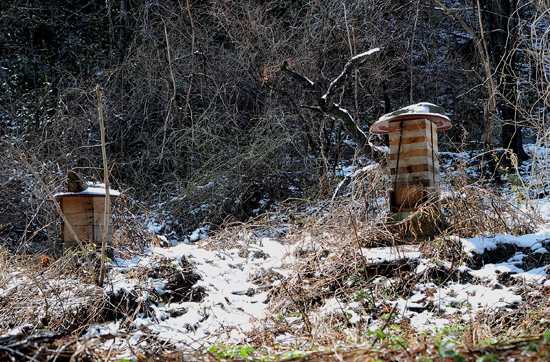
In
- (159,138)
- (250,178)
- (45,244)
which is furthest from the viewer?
(159,138)

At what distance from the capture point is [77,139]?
28.1 ft

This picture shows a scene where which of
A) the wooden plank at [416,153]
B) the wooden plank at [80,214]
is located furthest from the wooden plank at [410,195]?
the wooden plank at [80,214]

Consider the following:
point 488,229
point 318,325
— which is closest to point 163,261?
point 318,325

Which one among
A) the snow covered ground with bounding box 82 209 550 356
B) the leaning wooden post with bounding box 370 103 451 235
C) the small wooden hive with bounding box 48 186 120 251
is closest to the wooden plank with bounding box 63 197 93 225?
the small wooden hive with bounding box 48 186 120 251

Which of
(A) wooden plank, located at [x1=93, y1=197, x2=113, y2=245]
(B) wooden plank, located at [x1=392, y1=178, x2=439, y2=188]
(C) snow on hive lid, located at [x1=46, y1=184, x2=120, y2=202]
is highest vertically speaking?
(C) snow on hive lid, located at [x1=46, y1=184, x2=120, y2=202]

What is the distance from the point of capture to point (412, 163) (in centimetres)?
451

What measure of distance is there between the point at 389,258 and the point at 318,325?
1.12 metres

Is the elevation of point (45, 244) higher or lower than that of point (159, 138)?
lower

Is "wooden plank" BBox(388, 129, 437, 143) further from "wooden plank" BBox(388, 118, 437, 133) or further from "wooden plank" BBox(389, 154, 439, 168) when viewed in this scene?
"wooden plank" BBox(389, 154, 439, 168)

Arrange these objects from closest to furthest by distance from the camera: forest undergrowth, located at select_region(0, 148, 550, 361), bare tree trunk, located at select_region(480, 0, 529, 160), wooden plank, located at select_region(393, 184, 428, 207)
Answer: forest undergrowth, located at select_region(0, 148, 550, 361), wooden plank, located at select_region(393, 184, 428, 207), bare tree trunk, located at select_region(480, 0, 529, 160)

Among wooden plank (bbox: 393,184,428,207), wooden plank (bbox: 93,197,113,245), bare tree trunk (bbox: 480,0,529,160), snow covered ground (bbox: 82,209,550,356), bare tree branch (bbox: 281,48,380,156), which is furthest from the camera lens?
bare tree trunk (bbox: 480,0,529,160)

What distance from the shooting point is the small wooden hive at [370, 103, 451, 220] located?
4447 mm

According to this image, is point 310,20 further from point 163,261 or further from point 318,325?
point 318,325

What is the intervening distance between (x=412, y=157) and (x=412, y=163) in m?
→ 0.05
